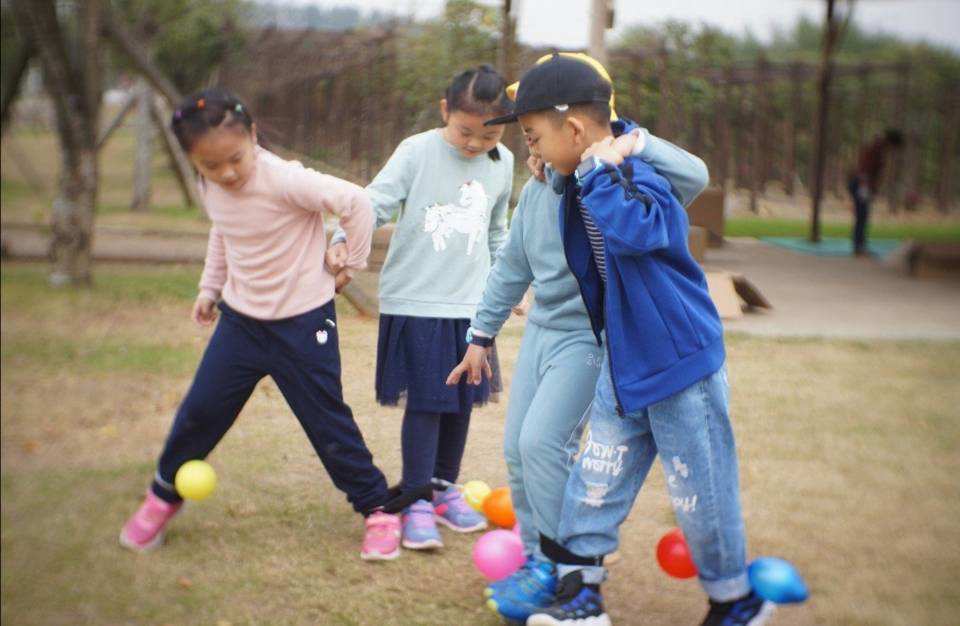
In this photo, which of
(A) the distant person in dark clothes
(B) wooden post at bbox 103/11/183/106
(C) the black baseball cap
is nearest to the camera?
(C) the black baseball cap

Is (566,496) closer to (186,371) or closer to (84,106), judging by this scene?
(186,371)

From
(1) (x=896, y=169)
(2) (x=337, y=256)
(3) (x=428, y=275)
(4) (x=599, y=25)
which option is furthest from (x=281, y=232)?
(1) (x=896, y=169)

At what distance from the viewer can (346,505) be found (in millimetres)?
4047

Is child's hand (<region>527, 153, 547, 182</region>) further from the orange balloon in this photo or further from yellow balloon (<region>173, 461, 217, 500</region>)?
yellow balloon (<region>173, 461, 217, 500</region>)

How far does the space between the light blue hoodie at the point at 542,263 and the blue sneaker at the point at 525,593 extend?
2.32 ft

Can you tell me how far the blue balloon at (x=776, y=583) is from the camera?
2914mm

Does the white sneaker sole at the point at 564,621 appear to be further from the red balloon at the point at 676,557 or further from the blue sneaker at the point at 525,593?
the red balloon at the point at 676,557

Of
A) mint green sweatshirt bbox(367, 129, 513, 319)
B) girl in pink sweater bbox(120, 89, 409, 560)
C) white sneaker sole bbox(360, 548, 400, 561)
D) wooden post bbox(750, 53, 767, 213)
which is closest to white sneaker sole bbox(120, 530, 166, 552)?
girl in pink sweater bbox(120, 89, 409, 560)

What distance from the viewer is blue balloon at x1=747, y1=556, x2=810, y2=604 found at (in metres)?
2.91

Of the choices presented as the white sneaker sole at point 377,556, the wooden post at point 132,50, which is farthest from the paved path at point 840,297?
the wooden post at point 132,50

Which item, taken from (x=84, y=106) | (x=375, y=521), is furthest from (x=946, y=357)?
(x=84, y=106)

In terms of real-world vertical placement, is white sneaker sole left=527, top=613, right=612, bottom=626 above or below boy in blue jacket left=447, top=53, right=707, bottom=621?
below

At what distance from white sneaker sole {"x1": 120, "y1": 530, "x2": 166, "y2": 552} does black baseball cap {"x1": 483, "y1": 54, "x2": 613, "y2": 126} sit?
1.87 meters

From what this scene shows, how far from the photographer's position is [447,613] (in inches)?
126
